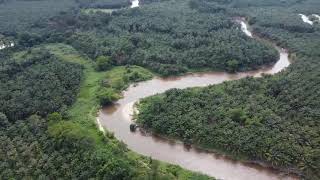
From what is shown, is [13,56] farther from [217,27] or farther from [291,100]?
[291,100]

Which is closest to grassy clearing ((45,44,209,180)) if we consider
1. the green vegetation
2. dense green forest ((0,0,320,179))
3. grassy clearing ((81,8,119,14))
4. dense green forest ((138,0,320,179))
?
the green vegetation

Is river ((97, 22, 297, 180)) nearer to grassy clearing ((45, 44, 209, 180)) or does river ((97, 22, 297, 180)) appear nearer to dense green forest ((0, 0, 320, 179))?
dense green forest ((0, 0, 320, 179))

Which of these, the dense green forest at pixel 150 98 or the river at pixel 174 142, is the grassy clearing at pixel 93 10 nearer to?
the dense green forest at pixel 150 98

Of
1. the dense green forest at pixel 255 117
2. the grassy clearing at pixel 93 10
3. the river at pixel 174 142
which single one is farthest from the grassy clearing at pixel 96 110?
the grassy clearing at pixel 93 10

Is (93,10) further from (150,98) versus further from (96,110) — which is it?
(96,110)

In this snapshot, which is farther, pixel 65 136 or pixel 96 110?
pixel 96 110

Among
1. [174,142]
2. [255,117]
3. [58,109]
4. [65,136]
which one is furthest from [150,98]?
[65,136]

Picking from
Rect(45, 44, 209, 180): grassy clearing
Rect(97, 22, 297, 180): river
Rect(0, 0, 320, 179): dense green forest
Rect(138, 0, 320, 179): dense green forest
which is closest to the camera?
Rect(45, 44, 209, 180): grassy clearing
